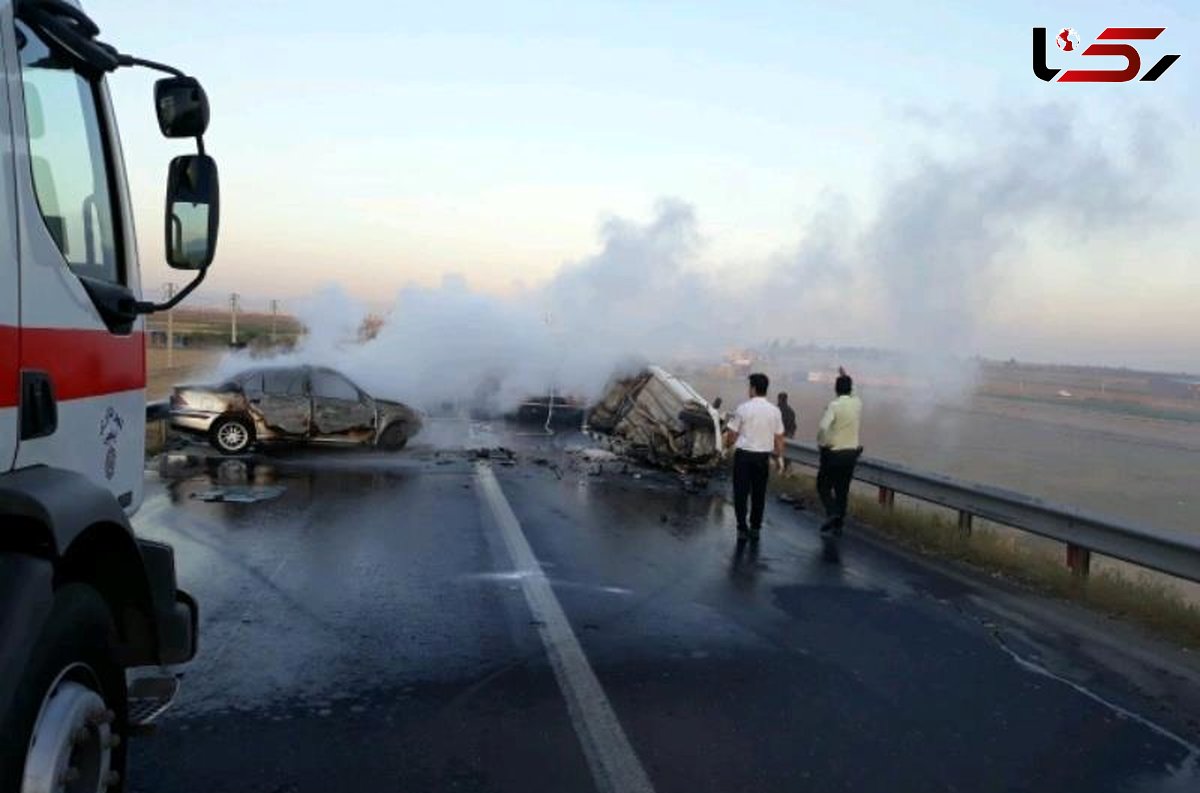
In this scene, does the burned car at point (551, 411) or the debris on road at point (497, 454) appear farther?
the burned car at point (551, 411)

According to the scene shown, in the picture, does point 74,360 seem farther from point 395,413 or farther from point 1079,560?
point 395,413

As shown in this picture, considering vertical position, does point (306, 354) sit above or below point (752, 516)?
above

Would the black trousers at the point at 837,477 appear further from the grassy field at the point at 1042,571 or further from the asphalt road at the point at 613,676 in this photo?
the asphalt road at the point at 613,676

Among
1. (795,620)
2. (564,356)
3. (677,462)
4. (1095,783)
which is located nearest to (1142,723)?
(1095,783)

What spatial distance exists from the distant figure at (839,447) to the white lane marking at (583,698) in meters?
4.01

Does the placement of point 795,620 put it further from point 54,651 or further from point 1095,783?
point 54,651

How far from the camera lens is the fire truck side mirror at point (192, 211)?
330 cm

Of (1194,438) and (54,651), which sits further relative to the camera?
(1194,438)

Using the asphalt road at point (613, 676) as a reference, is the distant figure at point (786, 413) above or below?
above

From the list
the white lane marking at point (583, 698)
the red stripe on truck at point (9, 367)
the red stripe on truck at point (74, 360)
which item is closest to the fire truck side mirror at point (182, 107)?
the red stripe on truck at point (74, 360)

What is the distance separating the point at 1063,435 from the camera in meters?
34.4

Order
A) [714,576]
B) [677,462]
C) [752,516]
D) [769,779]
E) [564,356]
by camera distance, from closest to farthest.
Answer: [769,779] → [714,576] → [752,516] → [677,462] → [564,356]

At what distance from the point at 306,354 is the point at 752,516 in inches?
429

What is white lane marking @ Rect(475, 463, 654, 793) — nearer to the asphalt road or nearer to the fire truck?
the asphalt road
